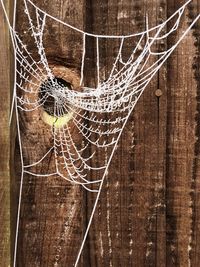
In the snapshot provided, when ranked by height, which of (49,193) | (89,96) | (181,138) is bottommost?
(49,193)

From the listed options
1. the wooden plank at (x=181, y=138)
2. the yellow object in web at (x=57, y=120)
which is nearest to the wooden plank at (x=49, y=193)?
the yellow object in web at (x=57, y=120)

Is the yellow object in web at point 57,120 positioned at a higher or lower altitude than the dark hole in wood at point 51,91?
lower

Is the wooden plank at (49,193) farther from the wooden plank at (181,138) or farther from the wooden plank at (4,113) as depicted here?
the wooden plank at (181,138)

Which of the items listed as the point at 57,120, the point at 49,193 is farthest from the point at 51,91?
the point at 49,193

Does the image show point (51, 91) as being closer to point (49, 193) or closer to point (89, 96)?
point (89, 96)

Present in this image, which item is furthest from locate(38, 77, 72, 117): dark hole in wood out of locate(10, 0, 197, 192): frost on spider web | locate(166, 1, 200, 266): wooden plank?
locate(166, 1, 200, 266): wooden plank

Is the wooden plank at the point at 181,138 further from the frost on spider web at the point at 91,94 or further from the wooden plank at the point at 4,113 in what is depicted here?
the wooden plank at the point at 4,113

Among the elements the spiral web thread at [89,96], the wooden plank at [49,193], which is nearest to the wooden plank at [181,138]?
the spiral web thread at [89,96]

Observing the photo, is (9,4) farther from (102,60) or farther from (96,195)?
(96,195)
